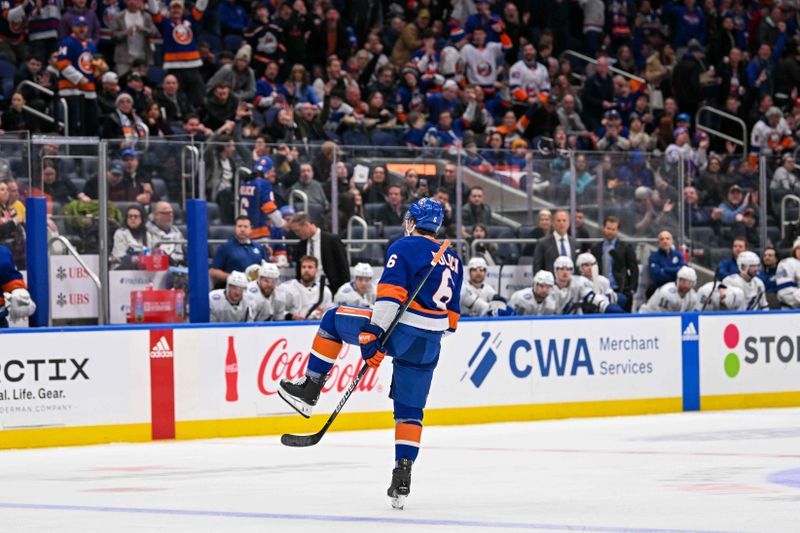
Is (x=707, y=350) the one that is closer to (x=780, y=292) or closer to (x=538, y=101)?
(x=780, y=292)

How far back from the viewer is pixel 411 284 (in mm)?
9125

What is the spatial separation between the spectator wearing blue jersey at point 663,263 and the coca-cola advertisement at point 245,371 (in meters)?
4.47

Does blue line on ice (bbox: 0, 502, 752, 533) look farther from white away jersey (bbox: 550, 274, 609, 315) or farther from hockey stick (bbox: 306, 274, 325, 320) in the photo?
white away jersey (bbox: 550, 274, 609, 315)

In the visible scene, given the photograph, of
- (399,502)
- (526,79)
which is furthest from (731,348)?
(399,502)

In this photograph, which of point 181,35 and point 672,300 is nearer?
point 672,300

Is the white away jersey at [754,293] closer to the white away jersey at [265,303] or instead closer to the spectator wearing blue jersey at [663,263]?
the spectator wearing blue jersey at [663,263]

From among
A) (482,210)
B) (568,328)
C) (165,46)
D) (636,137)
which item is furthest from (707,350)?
(165,46)

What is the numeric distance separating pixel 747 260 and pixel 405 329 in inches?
383

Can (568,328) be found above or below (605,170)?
below

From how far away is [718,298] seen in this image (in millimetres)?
17688

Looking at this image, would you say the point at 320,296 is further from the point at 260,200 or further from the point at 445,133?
the point at 445,133

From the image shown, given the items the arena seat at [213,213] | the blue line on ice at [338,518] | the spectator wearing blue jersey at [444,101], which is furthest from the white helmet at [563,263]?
the blue line on ice at [338,518]

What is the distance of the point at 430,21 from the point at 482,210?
22.4ft

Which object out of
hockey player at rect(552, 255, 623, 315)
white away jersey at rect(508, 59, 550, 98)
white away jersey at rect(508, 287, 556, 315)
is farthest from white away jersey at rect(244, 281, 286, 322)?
white away jersey at rect(508, 59, 550, 98)
